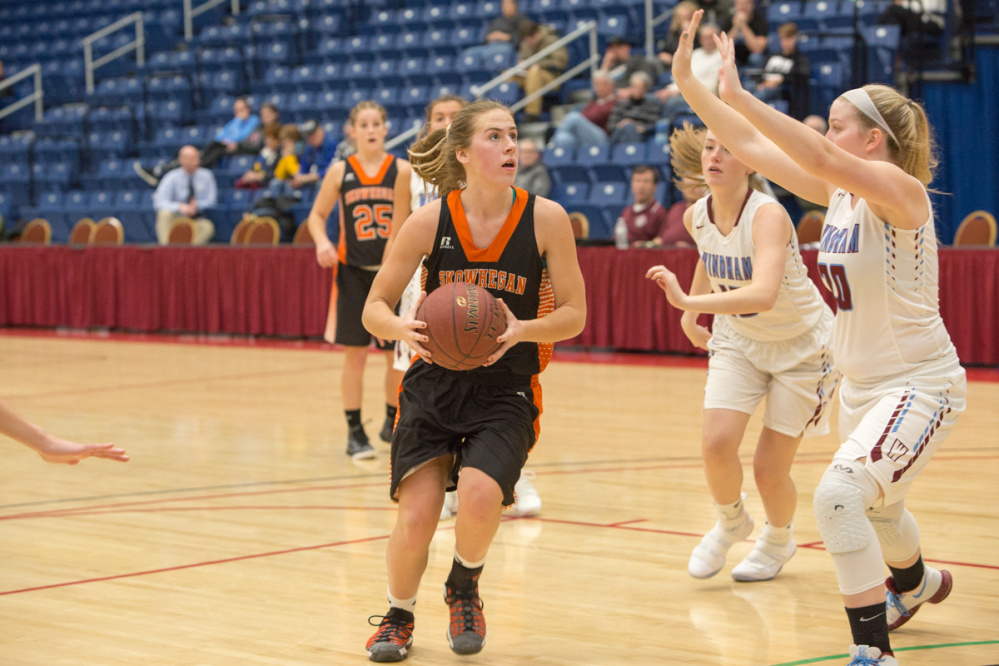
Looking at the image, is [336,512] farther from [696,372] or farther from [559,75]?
[559,75]

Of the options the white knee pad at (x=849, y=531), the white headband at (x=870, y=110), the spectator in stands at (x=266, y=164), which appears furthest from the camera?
the spectator in stands at (x=266, y=164)

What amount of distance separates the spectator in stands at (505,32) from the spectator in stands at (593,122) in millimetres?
2244

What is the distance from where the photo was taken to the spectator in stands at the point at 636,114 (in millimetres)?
12438

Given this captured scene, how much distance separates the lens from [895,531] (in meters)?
3.47

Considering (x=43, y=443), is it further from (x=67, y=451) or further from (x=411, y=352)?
(x=411, y=352)

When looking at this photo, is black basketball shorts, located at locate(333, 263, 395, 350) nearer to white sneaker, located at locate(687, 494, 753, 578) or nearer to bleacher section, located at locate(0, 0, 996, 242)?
white sneaker, located at locate(687, 494, 753, 578)

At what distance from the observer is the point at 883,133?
327 centimetres

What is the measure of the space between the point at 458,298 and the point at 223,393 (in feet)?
20.4

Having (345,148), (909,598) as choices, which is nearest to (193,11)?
(345,148)

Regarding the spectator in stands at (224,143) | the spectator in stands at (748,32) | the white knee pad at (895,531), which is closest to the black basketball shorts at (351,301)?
the white knee pad at (895,531)

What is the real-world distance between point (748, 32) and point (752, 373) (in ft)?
29.0

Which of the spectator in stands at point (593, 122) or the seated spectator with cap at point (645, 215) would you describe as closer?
the seated spectator with cap at point (645, 215)

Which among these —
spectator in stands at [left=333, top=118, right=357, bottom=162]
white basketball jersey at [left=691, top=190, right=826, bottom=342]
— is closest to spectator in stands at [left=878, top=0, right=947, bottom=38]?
spectator in stands at [left=333, top=118, right=357, bottom=162]

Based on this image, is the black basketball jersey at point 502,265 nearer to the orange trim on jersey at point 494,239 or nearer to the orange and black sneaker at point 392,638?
the orange trim on jersey at point 494,239
